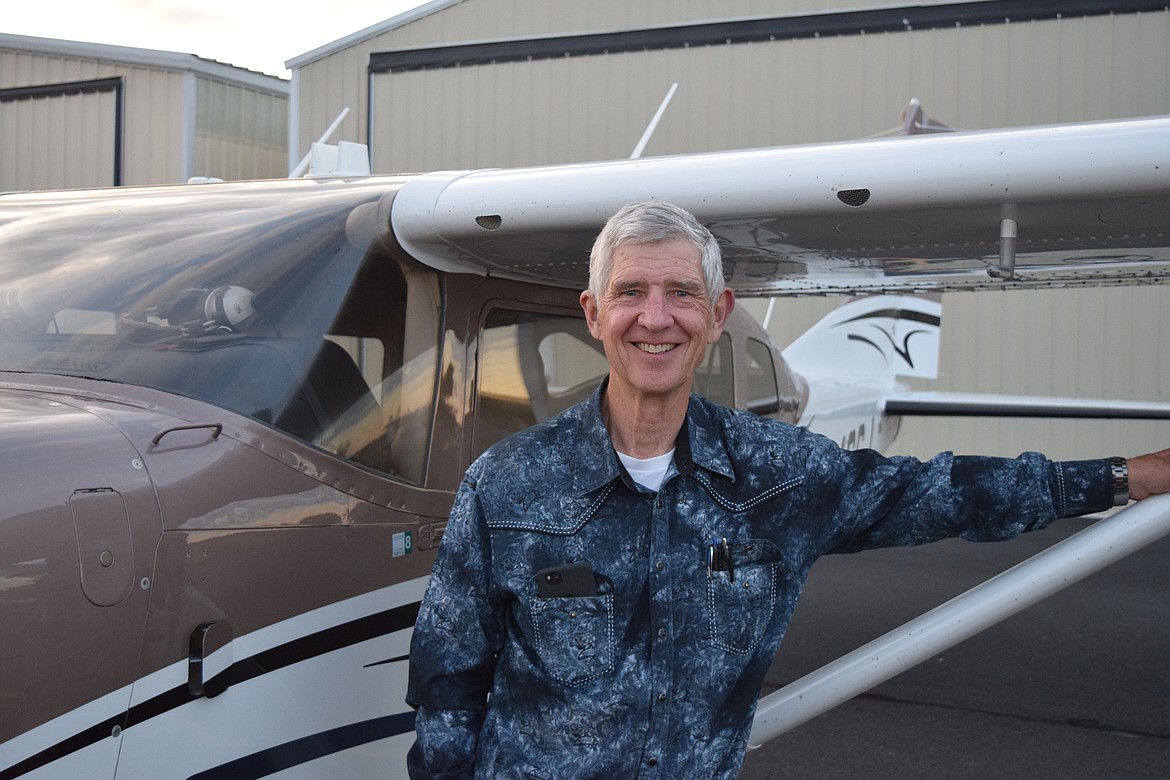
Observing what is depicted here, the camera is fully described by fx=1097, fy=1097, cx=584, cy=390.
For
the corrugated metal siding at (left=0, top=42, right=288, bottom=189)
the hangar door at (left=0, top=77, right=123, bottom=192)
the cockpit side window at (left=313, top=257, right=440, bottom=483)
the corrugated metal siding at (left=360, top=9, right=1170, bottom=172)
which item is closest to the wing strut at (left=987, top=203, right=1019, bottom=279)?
the cockpit side window at (left=313, top=257, right=440, bottom=483)

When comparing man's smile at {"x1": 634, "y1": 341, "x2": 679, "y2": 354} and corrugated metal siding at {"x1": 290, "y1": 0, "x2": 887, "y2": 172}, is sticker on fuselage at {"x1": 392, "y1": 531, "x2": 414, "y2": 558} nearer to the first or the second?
man's smile at {"x1": 634, "y1": 341, "x2": 679, "y2": 354}

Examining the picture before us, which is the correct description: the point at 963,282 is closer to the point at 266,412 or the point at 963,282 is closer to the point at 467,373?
the point at 467,373

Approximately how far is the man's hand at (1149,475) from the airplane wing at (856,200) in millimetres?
676

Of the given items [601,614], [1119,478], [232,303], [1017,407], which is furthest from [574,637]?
[1017,407]

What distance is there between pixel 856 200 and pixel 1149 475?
93 cm

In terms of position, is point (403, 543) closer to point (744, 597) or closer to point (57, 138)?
point (744, 597)

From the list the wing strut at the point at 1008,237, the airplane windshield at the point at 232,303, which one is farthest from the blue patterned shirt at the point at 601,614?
the wing strut at the point at 1008,237

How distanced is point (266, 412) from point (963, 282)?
9.71 feet

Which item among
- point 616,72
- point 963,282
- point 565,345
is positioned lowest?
point 565,345

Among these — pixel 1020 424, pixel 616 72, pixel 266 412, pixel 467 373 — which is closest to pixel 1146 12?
pixel 1020 424

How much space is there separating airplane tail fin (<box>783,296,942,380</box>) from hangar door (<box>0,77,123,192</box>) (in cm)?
921

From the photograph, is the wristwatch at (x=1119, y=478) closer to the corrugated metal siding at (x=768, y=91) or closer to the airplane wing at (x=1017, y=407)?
the airplane wing at (x=1017, y=407)

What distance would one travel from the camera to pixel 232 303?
2.51 metres

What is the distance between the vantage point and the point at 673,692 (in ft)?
5.59
